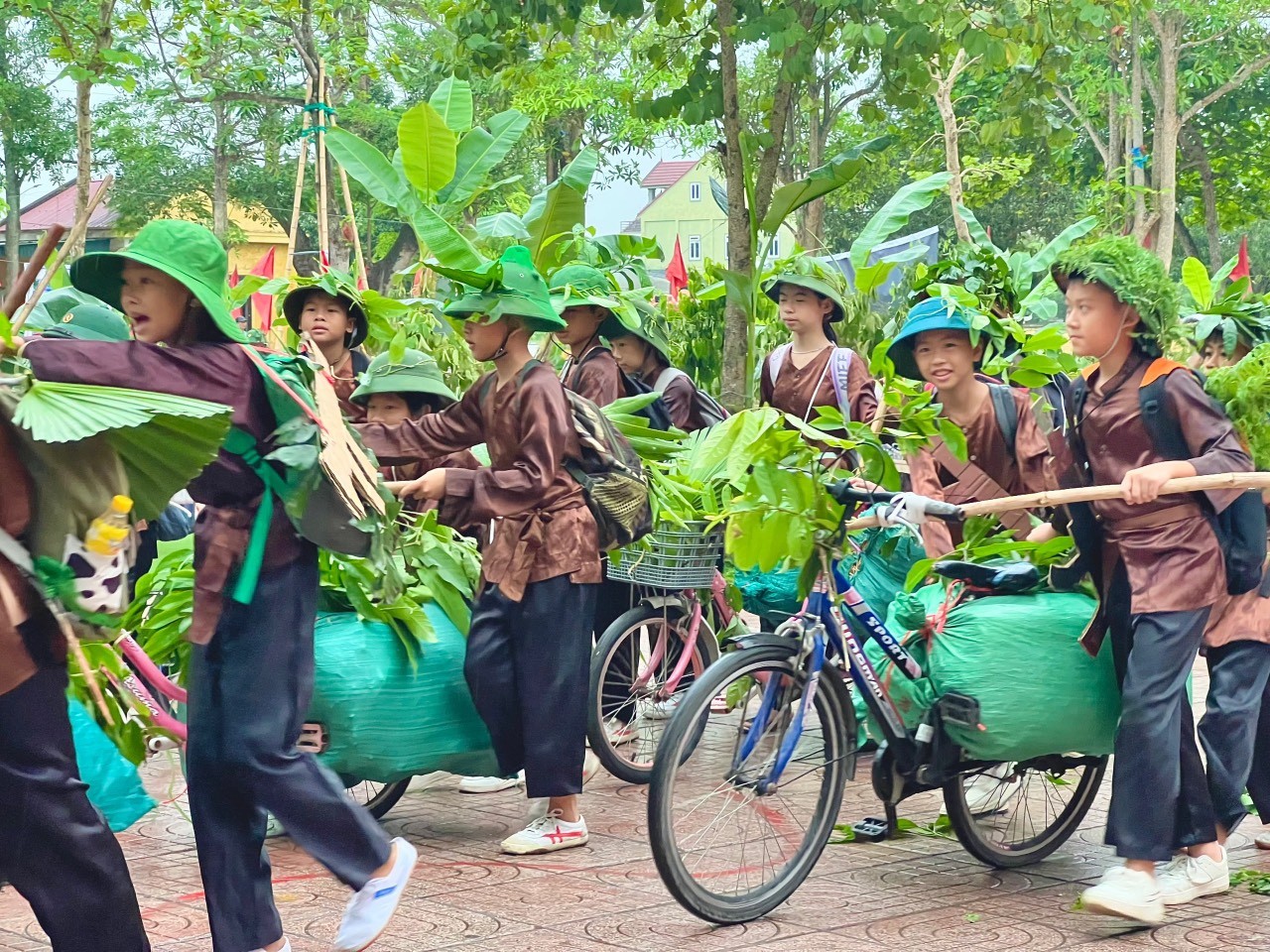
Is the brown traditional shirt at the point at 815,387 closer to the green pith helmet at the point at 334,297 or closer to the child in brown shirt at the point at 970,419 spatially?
the child in brown shirt at the point at 970,419

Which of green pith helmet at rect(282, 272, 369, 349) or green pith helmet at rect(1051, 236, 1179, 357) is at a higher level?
green pith helmet at rect(282, 272, 369, 349)

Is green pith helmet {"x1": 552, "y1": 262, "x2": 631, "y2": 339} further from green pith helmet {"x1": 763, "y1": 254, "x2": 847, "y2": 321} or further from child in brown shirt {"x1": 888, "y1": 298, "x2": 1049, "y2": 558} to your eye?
child in brown shirt {"x1": 888, "y1": 298, "x2": 1049, "y2": 558}

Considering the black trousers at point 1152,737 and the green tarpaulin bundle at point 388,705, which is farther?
the green tarpaulin bundle at point 388,705

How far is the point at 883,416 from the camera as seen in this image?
5.04m

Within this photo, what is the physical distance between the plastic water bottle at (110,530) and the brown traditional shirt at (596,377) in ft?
12.7

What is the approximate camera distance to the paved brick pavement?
4.57m

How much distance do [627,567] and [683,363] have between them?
377cm

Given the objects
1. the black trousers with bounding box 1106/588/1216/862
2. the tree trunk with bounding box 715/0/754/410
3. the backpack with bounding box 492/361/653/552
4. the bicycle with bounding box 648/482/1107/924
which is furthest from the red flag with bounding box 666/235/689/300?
the black trousers with bounding box 1106/588/1216/862

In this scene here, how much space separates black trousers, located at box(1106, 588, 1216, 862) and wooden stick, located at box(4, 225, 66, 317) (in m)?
3.00

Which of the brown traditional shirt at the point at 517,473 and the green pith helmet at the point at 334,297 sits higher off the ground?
the green pith helmet at the point at 334,297

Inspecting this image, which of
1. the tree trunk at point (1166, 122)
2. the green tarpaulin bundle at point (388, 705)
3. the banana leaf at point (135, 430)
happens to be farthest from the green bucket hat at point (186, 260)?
the tree trunk at point (1166, 122)

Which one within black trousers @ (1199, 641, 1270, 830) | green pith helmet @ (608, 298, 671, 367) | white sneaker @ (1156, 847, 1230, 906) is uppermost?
green pith helmet @ (608, 298, 671, 367)

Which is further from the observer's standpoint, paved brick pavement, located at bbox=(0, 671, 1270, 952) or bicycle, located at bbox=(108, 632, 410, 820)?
bicycle, located at bbox=(108, 632, 410, 820)

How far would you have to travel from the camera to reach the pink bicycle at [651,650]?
6629mm
